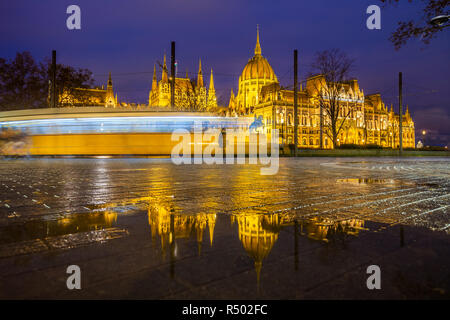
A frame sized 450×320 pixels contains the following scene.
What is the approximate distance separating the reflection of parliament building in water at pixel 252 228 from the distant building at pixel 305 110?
87.7 meters

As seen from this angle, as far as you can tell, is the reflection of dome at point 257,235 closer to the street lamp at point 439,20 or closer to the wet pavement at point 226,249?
the wet pavement at point 226,249

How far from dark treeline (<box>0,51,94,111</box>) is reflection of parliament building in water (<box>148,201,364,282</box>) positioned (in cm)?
4255

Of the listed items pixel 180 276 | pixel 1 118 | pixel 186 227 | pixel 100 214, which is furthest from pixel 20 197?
pixel 1 118

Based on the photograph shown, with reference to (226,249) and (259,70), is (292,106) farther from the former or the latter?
(226,249)

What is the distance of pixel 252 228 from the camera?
307 cm

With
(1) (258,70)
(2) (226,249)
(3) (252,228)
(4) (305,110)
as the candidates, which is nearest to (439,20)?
(3) (252,228)

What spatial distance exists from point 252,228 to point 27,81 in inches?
1901

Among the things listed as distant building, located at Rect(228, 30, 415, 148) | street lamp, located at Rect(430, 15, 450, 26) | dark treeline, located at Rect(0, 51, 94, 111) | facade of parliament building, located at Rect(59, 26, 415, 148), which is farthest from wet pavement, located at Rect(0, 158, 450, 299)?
distant building, located at Rect(228, 30, 415, 148)

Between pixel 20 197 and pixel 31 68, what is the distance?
146ft

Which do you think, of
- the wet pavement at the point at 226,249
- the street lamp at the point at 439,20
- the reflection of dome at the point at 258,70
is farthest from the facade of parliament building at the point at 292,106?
the wet pavement at the point at 226,249

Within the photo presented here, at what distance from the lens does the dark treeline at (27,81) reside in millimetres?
39969

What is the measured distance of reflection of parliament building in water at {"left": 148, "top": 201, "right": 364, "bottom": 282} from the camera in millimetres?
2531

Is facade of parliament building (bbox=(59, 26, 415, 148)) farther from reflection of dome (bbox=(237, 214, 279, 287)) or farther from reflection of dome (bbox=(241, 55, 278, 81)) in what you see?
reflection of dome (bbox=(237, 214, 279, 287))
